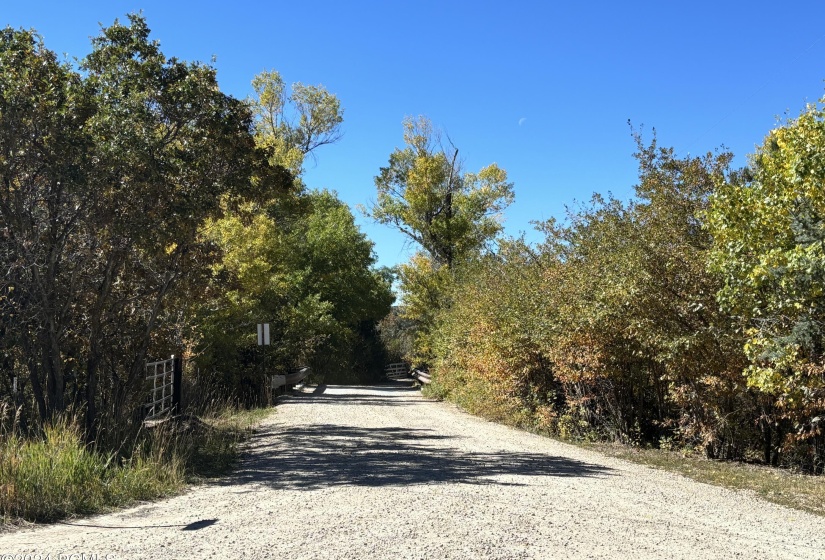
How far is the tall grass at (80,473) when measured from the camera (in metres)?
6.94

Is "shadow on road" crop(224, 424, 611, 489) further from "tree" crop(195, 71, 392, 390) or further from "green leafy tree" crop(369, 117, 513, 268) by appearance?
"green leafy tree" crop(369, 117, 513, 268)

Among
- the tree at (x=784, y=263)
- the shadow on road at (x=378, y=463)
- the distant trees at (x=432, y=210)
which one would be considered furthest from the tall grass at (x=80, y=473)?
the distant trees at (x=432, y=210)

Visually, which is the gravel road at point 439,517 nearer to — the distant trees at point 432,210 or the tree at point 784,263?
the tree at point 784,263

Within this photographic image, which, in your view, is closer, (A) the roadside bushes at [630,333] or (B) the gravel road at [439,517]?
(B) the gravel road at [439,517]

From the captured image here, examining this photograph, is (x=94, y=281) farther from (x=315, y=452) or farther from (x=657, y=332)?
(x=657, y=332)

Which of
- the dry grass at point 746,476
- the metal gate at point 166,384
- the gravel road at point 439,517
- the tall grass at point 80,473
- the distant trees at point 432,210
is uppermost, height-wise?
the distant trees at point 432,210

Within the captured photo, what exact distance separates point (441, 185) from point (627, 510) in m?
30.7

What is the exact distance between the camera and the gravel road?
559 centimetres

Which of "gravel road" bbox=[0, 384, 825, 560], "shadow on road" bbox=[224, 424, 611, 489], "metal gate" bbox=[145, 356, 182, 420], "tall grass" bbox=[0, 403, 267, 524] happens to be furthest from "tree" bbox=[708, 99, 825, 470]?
"metal gate" bbox=[145, 356, 182, 420]

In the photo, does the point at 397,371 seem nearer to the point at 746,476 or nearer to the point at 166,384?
the point at 166,384

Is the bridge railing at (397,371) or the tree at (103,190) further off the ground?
the tree at (103,190)

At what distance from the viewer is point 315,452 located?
11656mm

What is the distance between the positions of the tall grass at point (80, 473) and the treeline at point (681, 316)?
7.16 meters

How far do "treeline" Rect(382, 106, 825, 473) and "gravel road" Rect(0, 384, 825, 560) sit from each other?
6.65 feet
